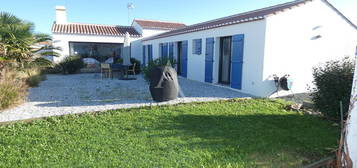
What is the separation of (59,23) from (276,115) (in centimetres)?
Result: 2004

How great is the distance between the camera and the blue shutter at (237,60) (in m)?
8.30

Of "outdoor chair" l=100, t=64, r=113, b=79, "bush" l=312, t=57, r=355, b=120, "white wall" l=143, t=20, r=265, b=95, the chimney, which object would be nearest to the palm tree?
"outdoor chair" l=100, t=64, r=113, b=79

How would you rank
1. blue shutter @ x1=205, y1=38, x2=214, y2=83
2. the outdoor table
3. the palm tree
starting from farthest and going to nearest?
the outdoor table, blue shutter @ x1=205, y1=38, x2=214, y2=83, the palm tree

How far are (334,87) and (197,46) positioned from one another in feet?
23.1

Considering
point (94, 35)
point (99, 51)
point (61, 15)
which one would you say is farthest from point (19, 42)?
point (99, 51)

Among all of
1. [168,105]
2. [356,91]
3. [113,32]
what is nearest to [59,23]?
[113,32]

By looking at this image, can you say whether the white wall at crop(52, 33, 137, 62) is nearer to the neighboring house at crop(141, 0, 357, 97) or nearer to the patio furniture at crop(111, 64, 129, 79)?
the patio furniture at crop(111, 64, 129, 79)

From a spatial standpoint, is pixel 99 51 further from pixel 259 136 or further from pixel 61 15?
pixel 259 136

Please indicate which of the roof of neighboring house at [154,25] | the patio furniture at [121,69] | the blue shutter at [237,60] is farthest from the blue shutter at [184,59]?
the roof of neighboring house at [154,25]

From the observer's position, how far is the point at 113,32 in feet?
64.5

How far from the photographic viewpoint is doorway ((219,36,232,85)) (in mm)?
9750

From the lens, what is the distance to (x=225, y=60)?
32.8 ft

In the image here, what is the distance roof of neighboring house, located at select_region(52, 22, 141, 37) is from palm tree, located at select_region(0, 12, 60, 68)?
9.70 m

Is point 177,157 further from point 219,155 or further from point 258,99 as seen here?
point 258,99
